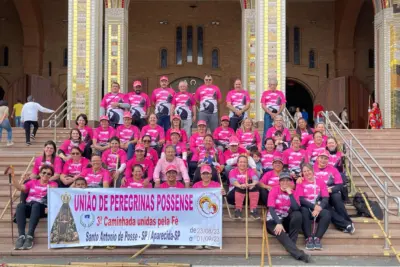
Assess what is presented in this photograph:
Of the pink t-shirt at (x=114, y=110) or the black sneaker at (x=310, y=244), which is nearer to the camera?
the black sneaker at (x=310, y=244)

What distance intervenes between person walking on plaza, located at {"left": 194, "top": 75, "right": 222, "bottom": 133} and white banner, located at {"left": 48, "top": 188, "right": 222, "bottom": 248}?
3.80 metres

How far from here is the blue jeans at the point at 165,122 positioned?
454 inches

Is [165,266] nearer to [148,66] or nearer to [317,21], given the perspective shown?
[148,66]

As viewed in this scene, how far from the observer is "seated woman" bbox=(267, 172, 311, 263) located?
7.69 metres

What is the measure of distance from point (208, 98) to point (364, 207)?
4371 mm

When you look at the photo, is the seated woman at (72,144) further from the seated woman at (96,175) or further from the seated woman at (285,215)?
the seated woman at (285,215)

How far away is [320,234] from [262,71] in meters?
8.69

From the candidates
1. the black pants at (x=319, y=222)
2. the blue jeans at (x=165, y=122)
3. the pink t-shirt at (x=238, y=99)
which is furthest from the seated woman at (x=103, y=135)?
the black pants at (x=319, y=222)

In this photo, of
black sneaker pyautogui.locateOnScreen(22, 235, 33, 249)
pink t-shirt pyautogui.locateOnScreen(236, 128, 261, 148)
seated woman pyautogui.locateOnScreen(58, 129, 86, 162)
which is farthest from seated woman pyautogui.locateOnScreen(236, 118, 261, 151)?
black sneaker pyautogui.locateOnScreen(22, 235, 33, 249)

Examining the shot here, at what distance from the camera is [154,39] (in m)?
25.7

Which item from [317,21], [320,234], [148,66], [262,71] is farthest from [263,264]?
[317,21]

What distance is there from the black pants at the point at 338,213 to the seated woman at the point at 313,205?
26 centimetres

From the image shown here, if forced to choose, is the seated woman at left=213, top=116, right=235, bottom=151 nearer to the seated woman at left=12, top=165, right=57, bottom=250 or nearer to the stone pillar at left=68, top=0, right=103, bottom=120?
the seated woman at left=12, top=165, right=57, bottom=250

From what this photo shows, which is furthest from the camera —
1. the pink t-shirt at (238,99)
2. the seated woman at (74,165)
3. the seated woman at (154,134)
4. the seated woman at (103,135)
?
the pink t-shirt at (238,99)
